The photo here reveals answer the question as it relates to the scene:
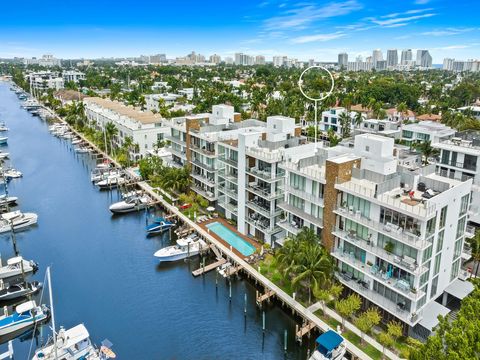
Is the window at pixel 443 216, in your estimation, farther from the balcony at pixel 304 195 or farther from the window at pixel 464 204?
the balcony at pixel 304 195

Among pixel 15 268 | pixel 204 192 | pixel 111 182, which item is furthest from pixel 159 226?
pixel 111 182

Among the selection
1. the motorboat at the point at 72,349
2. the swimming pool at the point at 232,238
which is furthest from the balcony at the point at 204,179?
the motorboat at the point at 72,349

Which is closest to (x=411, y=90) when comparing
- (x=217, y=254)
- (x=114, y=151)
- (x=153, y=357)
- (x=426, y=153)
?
(x=426, y=153)

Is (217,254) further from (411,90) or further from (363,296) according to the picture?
(411,90)

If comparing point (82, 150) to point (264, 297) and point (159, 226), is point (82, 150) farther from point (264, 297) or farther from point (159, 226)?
point (264, 297)

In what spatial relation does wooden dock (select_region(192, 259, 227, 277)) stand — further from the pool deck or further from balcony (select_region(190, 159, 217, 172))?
balcony (select_region(190, 159, 217, 172))

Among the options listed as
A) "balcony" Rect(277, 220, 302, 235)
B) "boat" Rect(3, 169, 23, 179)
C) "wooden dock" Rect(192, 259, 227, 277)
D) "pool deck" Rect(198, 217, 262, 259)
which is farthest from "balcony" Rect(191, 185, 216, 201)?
"boat" Rect(3, 169, 23, 179)
